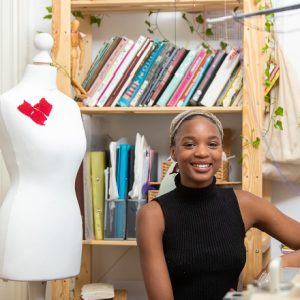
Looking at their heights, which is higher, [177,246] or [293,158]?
[293,158]

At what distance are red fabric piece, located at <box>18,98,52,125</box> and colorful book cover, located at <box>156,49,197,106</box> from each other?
23.1 inches

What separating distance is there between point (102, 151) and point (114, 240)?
386 millimetres

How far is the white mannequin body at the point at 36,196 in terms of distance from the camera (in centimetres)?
197

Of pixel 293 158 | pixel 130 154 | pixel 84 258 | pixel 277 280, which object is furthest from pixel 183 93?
pixel 277 280

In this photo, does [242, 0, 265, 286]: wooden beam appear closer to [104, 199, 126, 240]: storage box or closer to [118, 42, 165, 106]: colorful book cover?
[118, 42, 165, 106]: colorful book cover

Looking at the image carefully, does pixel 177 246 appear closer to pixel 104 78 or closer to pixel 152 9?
pixel 104 78

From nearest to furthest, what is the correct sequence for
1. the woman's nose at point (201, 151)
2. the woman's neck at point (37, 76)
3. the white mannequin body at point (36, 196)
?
the woman's nose at point (201, 151), the white mannequin body at point (36, 196), the woman's neck at point (37, 76)

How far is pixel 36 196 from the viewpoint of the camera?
1995mm

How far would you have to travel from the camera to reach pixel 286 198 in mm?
2688

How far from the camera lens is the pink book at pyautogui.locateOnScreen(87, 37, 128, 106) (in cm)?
252

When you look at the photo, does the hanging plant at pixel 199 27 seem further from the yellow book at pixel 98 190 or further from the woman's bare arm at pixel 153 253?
the woman's bare arm at pixel 153 253

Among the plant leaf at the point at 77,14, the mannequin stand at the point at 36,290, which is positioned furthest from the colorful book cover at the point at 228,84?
the mannequin stand at the point at 36,290

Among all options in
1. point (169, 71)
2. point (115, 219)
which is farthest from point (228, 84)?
point (115, 219)

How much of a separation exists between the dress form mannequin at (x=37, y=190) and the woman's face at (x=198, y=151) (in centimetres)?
43
